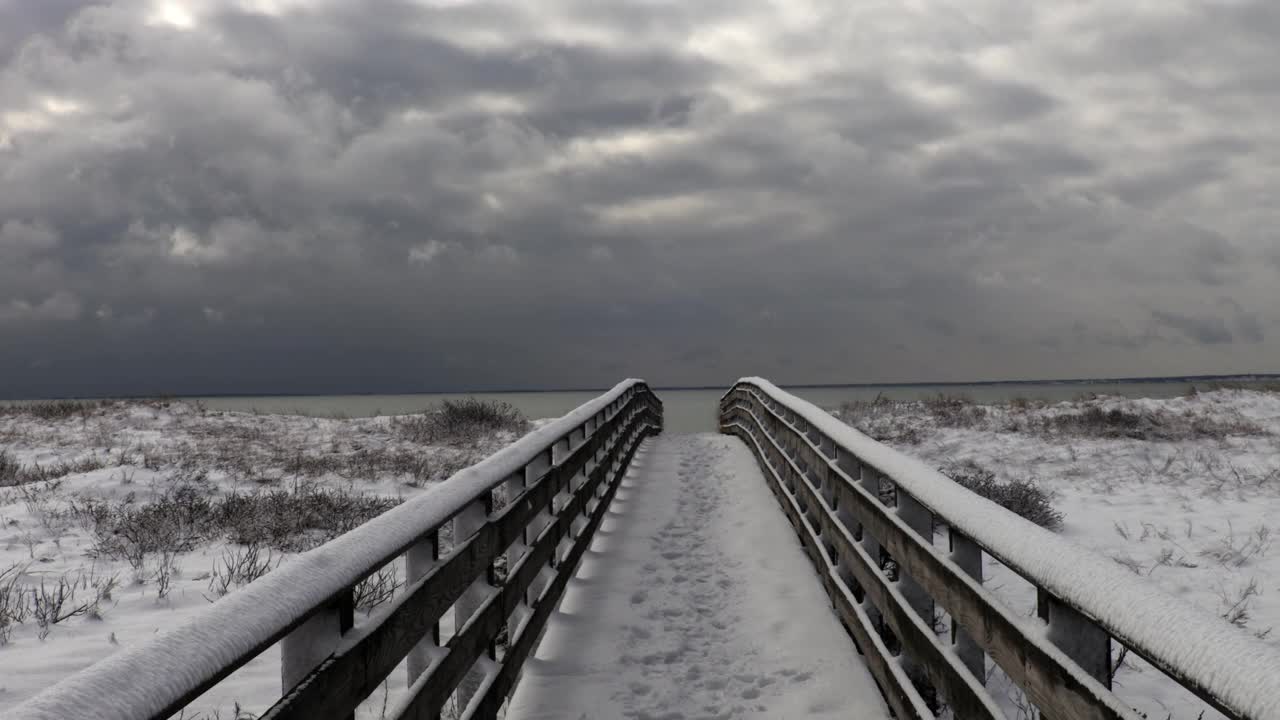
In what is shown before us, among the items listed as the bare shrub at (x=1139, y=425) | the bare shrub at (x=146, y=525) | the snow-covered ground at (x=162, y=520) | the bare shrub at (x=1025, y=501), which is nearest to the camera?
the snow-covered ground at (x=162, y=520)

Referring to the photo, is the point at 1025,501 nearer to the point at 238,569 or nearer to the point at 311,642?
the point at 238,569

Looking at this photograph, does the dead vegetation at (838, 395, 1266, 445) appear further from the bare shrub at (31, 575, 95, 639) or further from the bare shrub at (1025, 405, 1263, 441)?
the bare shrub at (31, 575, 95, 639)

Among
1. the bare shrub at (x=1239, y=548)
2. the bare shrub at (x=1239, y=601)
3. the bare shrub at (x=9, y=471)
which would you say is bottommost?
the bare shrub at (x=1239, y=601)

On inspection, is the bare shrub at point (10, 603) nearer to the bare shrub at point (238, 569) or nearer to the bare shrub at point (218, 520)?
the bare shrub at point (218, 520)

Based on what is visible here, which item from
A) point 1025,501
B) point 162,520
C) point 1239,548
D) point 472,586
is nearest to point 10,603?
point 162,520

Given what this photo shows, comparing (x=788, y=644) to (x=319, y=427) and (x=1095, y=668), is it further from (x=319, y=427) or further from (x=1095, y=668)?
(x=319, y=427)

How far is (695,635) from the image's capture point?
5711mm

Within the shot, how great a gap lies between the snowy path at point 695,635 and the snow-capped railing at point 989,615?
335 millimetres

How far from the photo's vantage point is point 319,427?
69.6 feet

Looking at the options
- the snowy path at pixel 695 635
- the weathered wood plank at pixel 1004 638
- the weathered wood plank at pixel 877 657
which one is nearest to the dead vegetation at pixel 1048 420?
the snowy path at pixel 695 635

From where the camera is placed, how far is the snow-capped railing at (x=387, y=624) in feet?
5.26

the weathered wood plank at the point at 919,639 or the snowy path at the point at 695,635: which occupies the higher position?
the weathered wood plank at the point at 919,639

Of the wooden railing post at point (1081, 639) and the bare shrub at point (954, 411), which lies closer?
the wooden railing post at point (1081, 639)

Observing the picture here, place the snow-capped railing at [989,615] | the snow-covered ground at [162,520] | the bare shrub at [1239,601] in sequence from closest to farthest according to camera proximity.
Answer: the snow-capped railing at [989,615], the snow-covered ground at [162,520], the bare shrub at [1239,601]
